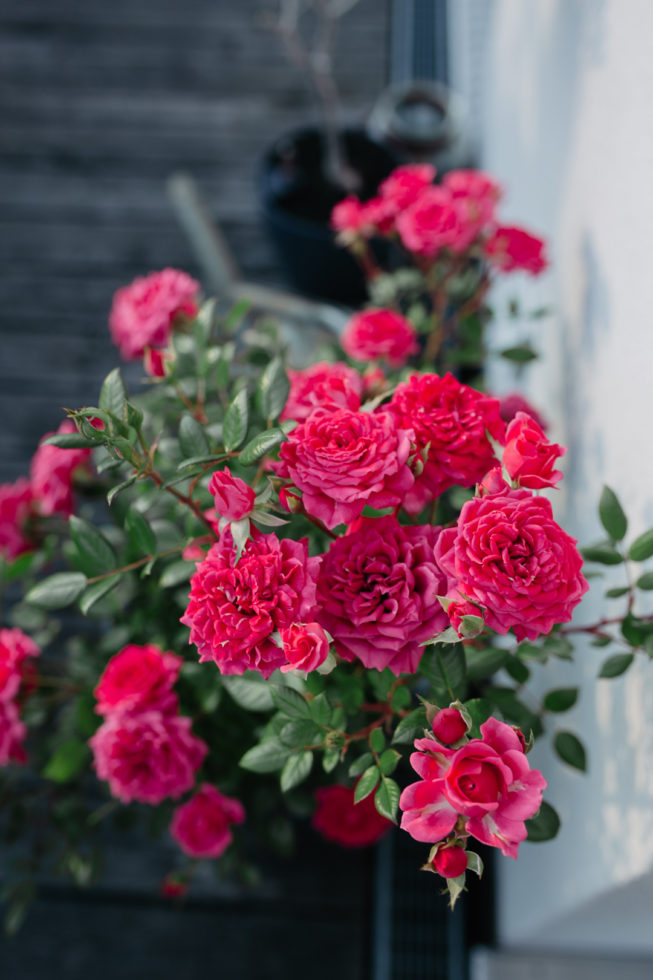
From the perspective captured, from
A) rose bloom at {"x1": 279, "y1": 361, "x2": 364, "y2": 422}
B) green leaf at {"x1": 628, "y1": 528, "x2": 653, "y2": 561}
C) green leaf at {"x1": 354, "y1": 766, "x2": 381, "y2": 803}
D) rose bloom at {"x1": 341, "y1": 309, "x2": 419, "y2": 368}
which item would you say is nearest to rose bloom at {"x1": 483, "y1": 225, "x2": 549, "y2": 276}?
rose bloom at {"x1": 341, "y1": 309, "x2": 419, "y2": 368}

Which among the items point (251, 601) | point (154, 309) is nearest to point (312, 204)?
point (154, 309)

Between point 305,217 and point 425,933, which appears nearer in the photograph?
point 425,933

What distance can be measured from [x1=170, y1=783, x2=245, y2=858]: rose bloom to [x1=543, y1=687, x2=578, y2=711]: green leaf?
373 mm

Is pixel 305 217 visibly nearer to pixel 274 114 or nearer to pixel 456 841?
pixel 274 114

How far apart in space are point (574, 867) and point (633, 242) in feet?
2.25

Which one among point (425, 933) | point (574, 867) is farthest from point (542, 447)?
point (425, 933)

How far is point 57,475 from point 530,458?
61 cm

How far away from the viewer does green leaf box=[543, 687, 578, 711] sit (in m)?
0.72

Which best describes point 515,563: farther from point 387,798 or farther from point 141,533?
point 141,533

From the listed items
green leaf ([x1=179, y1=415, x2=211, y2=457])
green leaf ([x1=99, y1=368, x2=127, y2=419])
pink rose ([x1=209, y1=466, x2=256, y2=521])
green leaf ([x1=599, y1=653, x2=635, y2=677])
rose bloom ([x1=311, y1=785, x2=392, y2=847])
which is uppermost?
green leaf ([x1=99, y1=368, x2=127, y2=419])

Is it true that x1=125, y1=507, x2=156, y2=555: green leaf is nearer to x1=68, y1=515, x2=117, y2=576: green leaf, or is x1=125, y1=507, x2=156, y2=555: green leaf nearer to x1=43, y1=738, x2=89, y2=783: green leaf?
x1=68, y1=515, x2=117, y2=576: green leaf

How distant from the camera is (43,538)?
1000 millimetres

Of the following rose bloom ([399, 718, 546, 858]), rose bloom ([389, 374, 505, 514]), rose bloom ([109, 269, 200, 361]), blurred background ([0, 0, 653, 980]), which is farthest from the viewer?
rose bloom ([109, 269, 200, 361])

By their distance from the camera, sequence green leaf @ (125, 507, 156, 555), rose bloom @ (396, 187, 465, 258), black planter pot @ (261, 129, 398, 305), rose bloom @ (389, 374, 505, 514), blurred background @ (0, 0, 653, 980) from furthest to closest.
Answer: black planter pot @ (261, 129, 398, 305) → rose bloom @ (396, 187, 465, 258) → blurred background @ (0, 0, 653, 980) → green leaf @ (125, 507, 156, 555) → rose bloom @ (389, 374, 505, 514)
